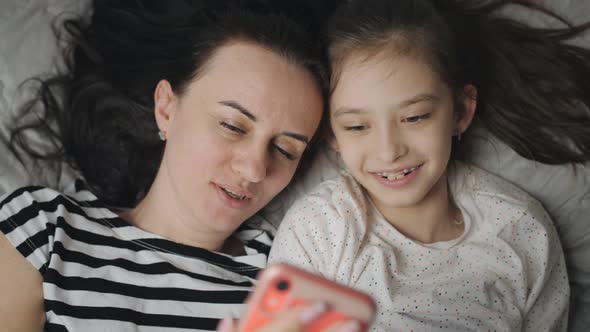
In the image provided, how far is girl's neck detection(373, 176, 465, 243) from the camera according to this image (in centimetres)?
128

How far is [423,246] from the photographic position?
124 centimetres

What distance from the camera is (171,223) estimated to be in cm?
135

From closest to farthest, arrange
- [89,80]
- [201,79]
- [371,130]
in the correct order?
[371,130]
[201,79]
[89,80]

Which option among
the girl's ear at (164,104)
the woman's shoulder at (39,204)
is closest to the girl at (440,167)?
the girl's ear at (164,104)

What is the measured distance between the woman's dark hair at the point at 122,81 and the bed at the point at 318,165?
46mm

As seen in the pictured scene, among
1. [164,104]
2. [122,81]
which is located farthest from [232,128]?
[122,81]

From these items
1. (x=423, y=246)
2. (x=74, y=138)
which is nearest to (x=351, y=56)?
(x=423, y=246)

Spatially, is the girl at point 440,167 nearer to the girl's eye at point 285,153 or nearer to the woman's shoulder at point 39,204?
the girl's eye at point 285,153

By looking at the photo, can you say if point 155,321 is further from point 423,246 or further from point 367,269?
point 423,246

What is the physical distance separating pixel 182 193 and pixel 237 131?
0.20 metres

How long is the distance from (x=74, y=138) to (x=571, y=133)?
1323mm

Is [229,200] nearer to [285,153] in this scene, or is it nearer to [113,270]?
[285,153]

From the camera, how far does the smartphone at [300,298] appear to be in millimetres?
552

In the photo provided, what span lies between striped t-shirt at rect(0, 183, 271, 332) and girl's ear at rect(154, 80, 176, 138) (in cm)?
27
